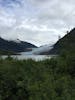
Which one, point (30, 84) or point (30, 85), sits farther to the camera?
point (30, 84)

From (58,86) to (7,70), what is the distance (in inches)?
98.8

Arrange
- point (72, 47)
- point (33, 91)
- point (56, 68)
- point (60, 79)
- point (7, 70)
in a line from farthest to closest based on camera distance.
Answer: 1. point (72, 47)
2. point (56, 68)
3. point (60, 79)
4. point (7, 70)
5. point (33, 91)

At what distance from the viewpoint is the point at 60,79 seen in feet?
51.9

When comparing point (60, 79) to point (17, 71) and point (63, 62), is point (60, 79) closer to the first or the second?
point (17, 71)

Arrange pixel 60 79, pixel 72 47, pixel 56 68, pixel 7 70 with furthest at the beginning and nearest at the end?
1. pixel 72 47
2. pixel 56 68
3. pixel 60 79
4. pixel 7 70

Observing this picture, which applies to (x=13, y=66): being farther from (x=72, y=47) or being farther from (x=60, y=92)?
(x=72, y=47)

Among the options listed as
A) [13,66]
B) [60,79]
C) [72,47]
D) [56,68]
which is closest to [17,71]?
[13,66]

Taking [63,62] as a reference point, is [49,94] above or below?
below

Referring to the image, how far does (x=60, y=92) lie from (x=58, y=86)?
35 cm

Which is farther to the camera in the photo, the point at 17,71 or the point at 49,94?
the point at 17,71

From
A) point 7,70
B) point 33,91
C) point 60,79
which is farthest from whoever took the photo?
point 60,79

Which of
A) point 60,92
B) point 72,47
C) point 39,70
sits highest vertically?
point 72,47

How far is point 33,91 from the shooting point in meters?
13.4

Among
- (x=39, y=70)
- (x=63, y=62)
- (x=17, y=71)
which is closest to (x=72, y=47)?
(x=63, y=62)
